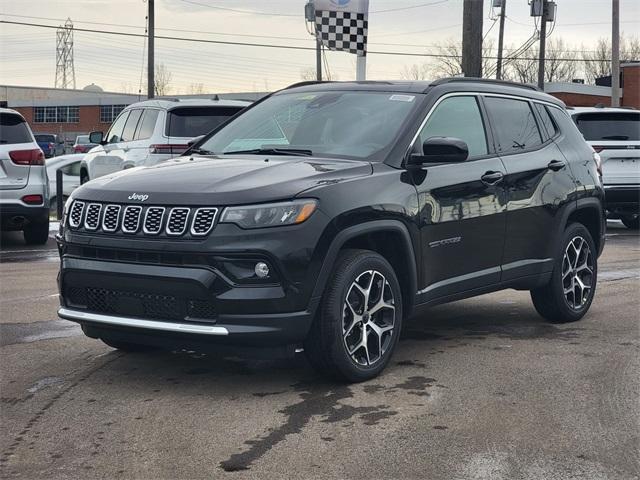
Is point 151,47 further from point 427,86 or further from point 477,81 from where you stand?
point 427,86

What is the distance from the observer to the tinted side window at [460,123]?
620cm

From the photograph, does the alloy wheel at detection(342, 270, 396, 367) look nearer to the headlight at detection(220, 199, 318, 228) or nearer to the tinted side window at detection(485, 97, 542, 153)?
the headlight at detection(220, 199, 318, 228)

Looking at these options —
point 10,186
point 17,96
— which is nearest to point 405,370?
point 10,186

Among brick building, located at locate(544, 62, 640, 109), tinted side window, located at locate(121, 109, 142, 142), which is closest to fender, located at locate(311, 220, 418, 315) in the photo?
tinted side window, located at locate(121, 109, 142, 142)

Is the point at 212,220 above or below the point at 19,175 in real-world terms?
below

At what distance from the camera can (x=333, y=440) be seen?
4445 millimetres

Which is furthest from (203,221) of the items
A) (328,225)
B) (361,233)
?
(361,233)

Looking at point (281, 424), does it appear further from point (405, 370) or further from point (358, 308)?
point (405, 370)

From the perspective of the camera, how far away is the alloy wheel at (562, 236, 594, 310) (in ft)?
24.0

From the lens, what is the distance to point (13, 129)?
489 inches

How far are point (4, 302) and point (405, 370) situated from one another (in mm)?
4050

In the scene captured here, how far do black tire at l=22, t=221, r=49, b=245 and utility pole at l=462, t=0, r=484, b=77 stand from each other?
7.07m

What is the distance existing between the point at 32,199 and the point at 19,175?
34 cm

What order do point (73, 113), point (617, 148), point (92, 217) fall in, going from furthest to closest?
point (73, 113) → point (617, 148) → point (92, 217)
